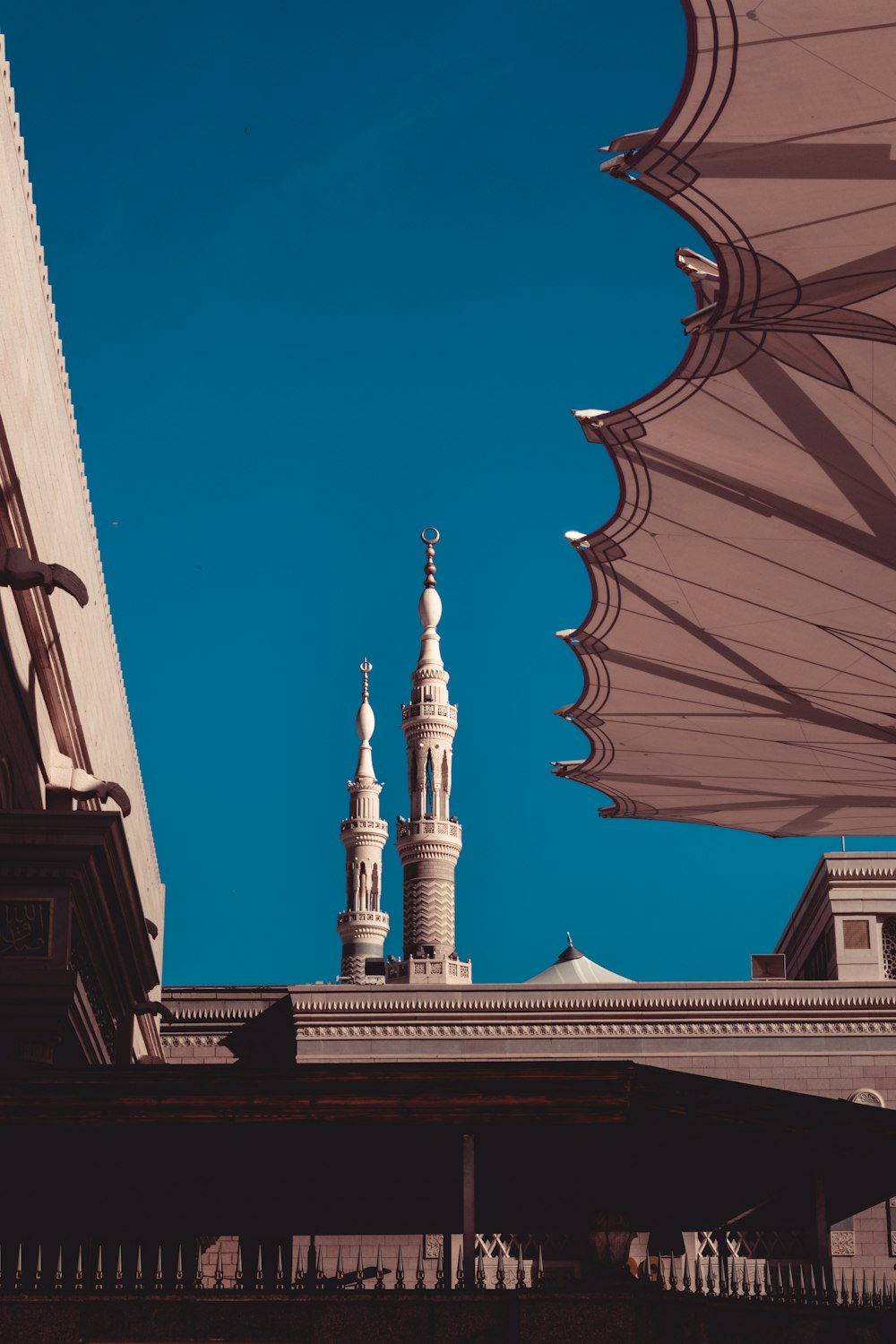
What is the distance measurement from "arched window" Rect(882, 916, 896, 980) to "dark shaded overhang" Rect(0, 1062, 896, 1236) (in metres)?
18.4

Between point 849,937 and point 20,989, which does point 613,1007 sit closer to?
point 849,937

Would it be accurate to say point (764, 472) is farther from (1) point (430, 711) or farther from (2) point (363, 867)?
(2) point (363, 867)

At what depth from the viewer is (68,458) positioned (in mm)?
16234

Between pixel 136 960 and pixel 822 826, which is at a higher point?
pixel 822 826

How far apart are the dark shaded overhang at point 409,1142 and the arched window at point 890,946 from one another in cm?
1838

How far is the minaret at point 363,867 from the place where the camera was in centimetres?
5572

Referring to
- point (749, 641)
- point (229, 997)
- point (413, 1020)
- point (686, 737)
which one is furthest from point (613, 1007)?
point (749, 641)

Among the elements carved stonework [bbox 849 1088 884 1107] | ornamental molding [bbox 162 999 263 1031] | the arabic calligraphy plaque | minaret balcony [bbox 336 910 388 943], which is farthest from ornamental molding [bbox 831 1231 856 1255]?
minaret balcony [bbox 336 910 388 943]

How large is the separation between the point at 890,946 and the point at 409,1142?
20.9 meters

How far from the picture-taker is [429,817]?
45438 mm

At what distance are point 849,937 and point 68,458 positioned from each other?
59.0 ft

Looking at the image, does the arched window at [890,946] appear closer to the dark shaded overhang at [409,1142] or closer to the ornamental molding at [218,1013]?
the ornamental molding at [218,1013]

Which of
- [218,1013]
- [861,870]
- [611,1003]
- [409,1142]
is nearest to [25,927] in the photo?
[409,1142]

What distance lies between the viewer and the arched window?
95.8 feet
